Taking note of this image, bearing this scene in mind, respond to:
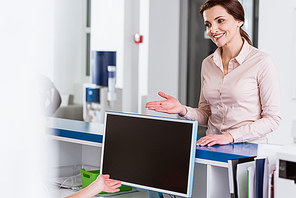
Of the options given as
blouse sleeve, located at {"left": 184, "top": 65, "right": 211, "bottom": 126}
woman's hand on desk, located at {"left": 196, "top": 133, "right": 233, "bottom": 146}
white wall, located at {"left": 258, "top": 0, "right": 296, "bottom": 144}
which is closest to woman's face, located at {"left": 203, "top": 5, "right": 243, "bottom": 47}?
blouse sleeve, located at {"left": 184, "top": 65, "right": 211, "bottom": 126}

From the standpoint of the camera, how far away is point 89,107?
5188 mm

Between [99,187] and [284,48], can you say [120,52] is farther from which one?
[99,187]

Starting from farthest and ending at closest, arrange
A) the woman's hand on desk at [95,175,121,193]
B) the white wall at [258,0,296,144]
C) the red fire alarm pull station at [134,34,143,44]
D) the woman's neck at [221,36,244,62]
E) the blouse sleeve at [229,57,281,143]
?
the red fire alarm pull station at [134,34,143,44], the white wall at [258,0,296,144], the woman's neck at [221,36,244,62], the blouse sleeve at [229,57,281,143], the woman's hand on desk at [95,175,121,193]

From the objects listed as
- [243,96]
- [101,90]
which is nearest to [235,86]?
[243,96]

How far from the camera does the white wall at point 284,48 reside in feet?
10.5

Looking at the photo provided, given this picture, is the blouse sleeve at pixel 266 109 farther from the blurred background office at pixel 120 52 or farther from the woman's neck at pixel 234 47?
the blurred background office at pixel 120 52

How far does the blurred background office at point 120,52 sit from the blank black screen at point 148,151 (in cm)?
32

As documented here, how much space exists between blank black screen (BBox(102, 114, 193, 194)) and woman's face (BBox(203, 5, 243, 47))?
0.55 metres

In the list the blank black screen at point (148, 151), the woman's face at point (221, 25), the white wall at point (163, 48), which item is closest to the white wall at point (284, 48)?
the white wall at point (163, 48)

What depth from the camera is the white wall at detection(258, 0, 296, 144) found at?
321cm

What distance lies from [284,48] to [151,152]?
2.13m

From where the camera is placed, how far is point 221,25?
181 centimetres

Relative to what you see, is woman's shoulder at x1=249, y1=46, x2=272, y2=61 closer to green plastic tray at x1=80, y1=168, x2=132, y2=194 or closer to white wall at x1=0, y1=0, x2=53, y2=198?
green plastic tray at x1=80, y1=168, x2=132, y2=194

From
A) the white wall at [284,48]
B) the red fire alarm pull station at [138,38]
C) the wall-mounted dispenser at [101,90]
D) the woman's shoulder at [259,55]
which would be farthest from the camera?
the wall-mounted dispenser at [101,90]
